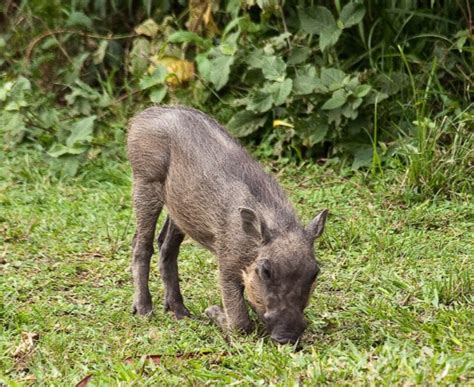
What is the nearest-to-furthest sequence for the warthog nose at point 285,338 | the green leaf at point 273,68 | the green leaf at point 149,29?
the warthog nose at point 285,338, the green leaf at point 273,68, the green leaf at point 149,29

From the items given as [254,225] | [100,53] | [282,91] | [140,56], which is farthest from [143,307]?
[100,53]

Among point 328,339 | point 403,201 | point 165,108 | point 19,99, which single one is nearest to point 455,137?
point 403,201

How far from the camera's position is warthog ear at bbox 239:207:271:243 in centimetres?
566

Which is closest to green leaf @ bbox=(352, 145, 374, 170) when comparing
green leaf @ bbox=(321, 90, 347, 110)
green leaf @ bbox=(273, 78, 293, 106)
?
green leaf @ bbox=(321, 90, 347, 110)

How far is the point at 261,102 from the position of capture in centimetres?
892

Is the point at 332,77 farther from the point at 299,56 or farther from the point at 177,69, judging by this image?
the point at 177,69

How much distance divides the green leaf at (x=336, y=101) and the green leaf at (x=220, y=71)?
0.91 m

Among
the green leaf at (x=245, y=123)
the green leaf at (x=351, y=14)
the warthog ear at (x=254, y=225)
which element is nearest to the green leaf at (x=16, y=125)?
the green leaf at (x=245, y=123)

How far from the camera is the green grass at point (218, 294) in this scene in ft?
16.4

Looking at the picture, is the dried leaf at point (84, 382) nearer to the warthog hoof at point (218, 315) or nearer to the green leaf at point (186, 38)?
the warthog hoof at point (218, 315)

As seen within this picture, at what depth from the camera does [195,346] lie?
5668 millimetres

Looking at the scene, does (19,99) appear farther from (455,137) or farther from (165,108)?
(455,137)

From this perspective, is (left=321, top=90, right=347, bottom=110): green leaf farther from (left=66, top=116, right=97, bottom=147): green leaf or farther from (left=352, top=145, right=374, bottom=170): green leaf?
(left=66, top=116, right=97, bottom=147): green leaf

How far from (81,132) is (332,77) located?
2.06m
